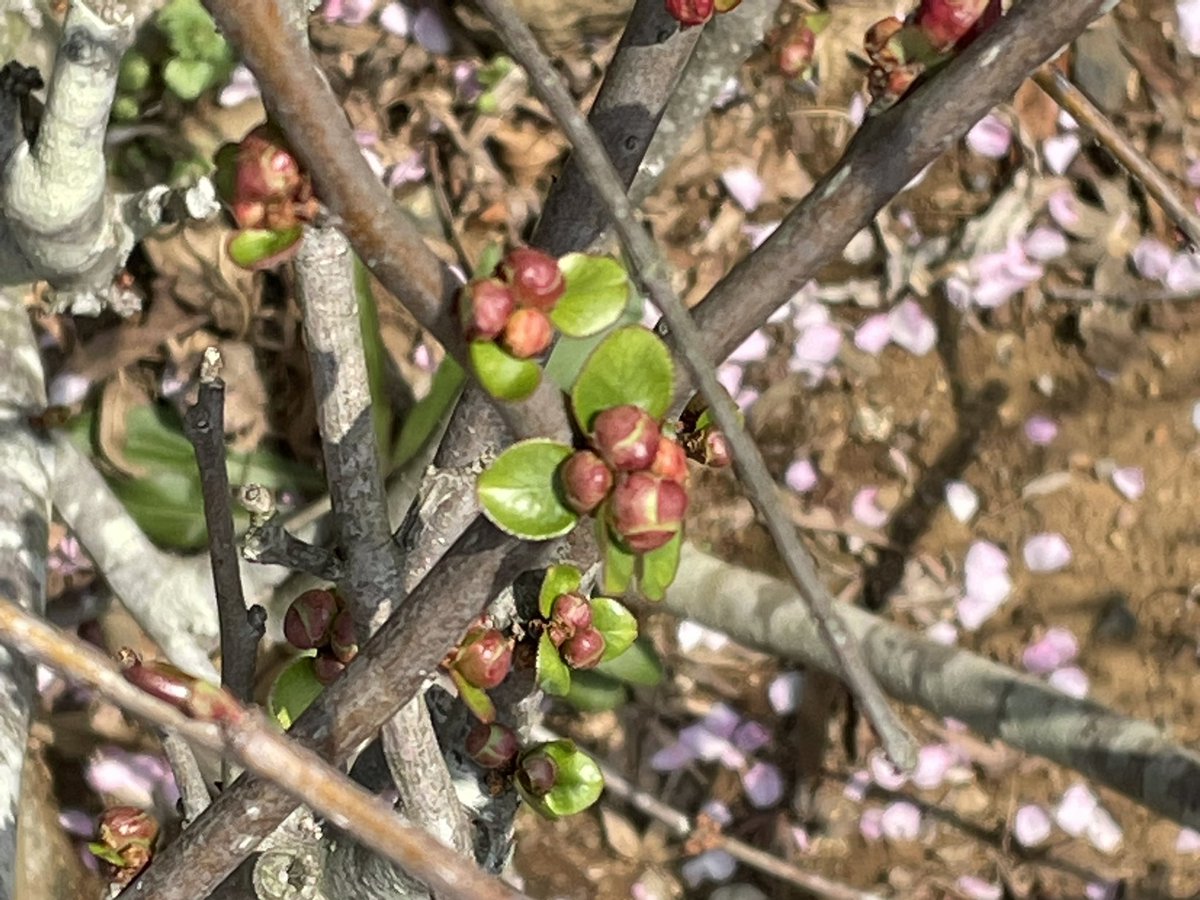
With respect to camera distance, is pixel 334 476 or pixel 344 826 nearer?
pixel 344 826

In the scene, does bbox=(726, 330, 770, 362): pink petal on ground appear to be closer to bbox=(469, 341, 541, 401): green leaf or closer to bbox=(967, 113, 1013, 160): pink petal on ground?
bbox=(967, 113, 1013, 160): pink petal on ground

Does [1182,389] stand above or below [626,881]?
above

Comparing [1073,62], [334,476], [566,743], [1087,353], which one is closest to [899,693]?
[566,743]

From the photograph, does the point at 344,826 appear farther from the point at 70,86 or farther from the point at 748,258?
the point at 70,86

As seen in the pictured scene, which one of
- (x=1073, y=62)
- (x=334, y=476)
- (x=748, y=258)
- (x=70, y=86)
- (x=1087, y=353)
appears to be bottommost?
(x=1087, y=353)

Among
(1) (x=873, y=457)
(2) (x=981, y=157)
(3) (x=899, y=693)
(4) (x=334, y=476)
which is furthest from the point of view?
(2) (x=981, y=157)

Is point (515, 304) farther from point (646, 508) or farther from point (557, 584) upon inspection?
point (557, 584)

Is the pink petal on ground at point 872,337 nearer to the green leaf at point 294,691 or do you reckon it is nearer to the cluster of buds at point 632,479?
the green leaf at point 294,691

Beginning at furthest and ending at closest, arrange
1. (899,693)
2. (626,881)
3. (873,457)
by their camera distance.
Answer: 1. (873,457)
2. (626,881)
3. (899,693)

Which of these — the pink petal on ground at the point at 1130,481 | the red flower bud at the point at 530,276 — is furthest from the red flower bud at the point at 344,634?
the pink petal on ground at the point at 1130,481
